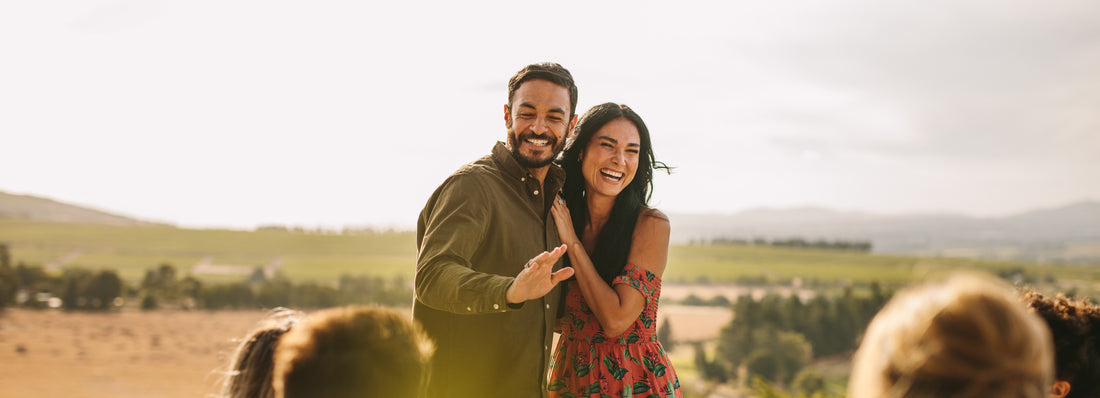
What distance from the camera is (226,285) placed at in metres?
130

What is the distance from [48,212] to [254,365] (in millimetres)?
188448

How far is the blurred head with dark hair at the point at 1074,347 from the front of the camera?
132 inches

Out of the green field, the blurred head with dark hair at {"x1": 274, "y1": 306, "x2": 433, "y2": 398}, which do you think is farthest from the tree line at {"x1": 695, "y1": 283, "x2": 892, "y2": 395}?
the blurred head with dark hair at {"x1": 274, "y1": 306, "x2": 433, "y2": 398}

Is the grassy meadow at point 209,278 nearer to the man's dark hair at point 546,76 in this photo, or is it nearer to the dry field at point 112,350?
the dry field at point 112,350

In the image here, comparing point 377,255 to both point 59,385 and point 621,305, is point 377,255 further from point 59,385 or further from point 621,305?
point 621,305

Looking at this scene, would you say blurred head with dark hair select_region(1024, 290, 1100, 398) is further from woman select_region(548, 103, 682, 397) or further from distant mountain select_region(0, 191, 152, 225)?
distant mountain select_region(0, 191, 152, 225)

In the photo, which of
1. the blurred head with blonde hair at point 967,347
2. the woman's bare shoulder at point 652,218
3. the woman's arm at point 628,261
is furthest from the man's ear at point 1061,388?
the woman's bare shoulder at point 652,218

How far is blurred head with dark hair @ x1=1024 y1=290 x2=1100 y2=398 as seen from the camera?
335 cm

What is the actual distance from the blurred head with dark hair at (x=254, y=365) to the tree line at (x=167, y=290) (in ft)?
391

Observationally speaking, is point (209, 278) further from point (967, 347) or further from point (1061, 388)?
point (967, 347)

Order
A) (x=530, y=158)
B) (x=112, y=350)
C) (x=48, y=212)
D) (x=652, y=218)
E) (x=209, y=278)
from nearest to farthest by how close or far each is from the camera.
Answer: (x=530, y=158) → (x=652, y=218) → (x=112, y=350) → (x=209, y=278) → (x=48, y=212)

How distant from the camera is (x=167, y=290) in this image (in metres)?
123

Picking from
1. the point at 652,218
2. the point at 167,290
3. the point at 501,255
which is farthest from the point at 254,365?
the point at 167,290

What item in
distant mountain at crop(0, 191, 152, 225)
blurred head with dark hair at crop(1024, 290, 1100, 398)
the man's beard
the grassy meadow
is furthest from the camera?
distant mountain at crop(0, 191, 152, 225)
